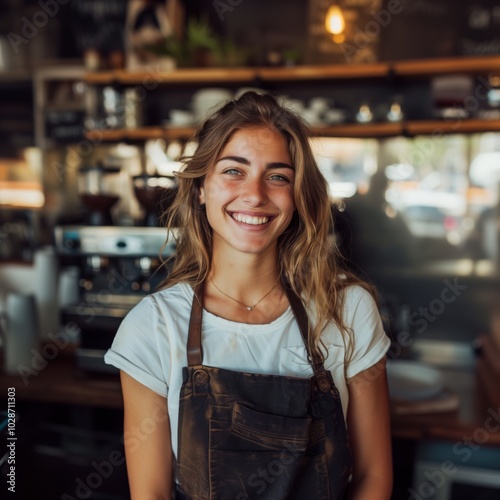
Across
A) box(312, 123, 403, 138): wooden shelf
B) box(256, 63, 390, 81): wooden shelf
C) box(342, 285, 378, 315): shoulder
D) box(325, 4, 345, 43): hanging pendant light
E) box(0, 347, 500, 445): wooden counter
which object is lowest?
box(0, 347, 500, 445): wooden counter

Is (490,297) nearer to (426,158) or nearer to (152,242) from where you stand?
(426,158)

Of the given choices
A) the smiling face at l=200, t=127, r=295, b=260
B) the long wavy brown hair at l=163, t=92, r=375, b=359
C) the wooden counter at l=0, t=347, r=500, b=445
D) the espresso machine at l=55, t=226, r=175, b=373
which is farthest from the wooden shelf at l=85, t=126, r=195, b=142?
the smiling face at l=200, t=127, r=295, b=260

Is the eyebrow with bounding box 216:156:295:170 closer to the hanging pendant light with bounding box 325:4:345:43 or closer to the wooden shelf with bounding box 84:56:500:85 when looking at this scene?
the wooden shelf with bounding box 84:56:500:85

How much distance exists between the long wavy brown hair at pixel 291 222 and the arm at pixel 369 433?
12 centimetres

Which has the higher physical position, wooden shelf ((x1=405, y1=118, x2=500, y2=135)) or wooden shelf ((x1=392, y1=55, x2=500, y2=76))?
wooden shelf ((x1=392, y1=55, x2=500, y2=76))

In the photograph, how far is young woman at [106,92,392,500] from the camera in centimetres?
127

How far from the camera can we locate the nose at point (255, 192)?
134 centimetres

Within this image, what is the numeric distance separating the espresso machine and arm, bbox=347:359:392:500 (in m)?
0.83

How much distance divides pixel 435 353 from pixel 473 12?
193 centimetres

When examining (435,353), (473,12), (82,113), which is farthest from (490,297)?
(82,113)

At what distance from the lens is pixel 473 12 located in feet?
11.0

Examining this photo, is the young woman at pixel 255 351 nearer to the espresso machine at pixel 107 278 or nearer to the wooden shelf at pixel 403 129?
the espresso machine at pixel 107 278

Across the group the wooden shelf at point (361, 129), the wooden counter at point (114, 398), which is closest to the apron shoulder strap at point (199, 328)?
the wooden counter at point (114, 398)

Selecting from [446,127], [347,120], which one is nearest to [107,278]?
[347,120]
